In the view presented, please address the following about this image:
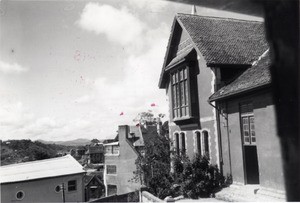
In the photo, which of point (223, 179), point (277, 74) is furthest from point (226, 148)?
point (277, 74)

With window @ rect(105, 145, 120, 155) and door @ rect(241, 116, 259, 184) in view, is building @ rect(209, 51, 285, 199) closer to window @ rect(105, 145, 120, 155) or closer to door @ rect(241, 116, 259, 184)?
door @ rect(241, 116, 259, 184)

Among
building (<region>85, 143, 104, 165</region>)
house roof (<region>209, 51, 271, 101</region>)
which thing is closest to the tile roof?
house roof (<region>209, 51, 271, 101</region>)

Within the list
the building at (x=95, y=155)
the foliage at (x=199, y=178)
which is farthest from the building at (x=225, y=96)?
the building at (x=95, y=155)

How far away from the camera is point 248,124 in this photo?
13312 mm

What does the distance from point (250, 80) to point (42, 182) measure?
2250cm

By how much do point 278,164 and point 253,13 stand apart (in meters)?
10.2

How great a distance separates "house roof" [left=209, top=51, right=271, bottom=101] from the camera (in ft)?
39.4

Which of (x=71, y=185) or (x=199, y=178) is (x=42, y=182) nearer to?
(x=71, y=185)

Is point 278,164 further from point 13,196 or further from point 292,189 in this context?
point 13,196

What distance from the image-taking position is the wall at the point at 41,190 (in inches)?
1006

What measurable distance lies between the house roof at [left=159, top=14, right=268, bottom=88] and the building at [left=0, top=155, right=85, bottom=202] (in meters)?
16.1

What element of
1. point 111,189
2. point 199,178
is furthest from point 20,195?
point 111,189

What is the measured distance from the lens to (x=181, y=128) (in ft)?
62.8

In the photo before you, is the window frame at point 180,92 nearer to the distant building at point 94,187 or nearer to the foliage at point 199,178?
the foliage at point 199,178
